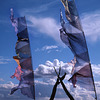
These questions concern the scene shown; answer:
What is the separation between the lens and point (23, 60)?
32.1 metres

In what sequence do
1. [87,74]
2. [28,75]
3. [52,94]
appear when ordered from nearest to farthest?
[87,74] < [52,94] < [28,75]

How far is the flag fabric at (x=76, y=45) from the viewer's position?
27250mm

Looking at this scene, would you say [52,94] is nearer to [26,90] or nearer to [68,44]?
[26,90]

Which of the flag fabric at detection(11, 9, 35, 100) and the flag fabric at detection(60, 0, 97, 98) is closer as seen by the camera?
the flag fabric at detection(60, 0, 97, 98)

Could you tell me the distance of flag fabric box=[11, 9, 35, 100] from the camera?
30.9 metres

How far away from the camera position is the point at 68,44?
A: 2984 cm

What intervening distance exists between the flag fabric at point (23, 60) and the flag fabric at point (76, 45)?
6219 mm

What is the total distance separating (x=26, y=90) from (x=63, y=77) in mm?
5962

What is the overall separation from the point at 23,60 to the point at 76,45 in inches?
348

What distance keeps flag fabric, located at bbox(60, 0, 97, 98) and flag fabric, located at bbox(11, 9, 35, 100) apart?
6.22 m

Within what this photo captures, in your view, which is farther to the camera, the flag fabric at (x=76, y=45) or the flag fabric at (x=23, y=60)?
the flag fabric at (x=23, y=60)

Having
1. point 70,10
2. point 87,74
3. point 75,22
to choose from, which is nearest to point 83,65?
point 87,74

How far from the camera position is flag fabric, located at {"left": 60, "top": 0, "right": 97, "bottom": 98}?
27250 millimetres

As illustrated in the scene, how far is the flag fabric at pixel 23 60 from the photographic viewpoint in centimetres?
3089
